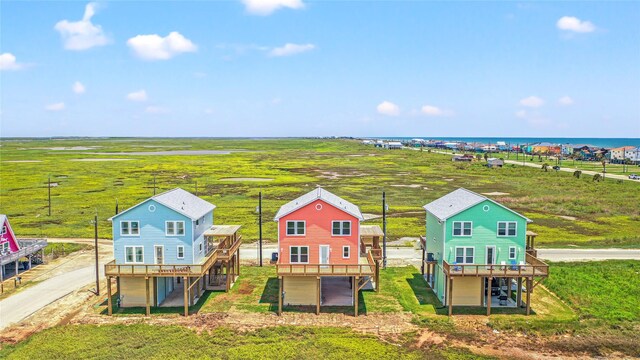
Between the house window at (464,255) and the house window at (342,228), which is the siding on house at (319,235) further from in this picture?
the house window at (464,255)

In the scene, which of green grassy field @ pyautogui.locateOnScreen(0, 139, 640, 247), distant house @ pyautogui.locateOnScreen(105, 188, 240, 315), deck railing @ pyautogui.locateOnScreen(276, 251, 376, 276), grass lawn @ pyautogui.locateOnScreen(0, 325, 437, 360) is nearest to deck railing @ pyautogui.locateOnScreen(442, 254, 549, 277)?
deck railing @ pyautogui.locateOnScreen(276, 251, 376, 276)

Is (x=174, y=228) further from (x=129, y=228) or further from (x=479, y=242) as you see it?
(x=479, y=242)

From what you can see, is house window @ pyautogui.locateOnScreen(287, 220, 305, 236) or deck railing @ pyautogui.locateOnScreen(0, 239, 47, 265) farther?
deck railing @ pyautogui.locateOnScreen(0, 239, 47, 265)

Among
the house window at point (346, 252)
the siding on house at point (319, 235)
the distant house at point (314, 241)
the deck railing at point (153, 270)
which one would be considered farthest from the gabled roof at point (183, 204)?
the house window at point (346, 252)

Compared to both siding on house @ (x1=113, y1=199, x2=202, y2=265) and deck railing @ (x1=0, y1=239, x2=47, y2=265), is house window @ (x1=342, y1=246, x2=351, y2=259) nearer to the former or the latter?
siding on house @ (x1=113, y1=199, x2=202, y2=265)

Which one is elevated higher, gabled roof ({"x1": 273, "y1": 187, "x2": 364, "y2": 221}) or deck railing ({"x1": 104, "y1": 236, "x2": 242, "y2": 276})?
gabled roof ({"x1": 273, "y1": 187, "x2": 364, "y2": 221})

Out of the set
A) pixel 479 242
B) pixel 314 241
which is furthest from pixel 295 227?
pixel 479 242

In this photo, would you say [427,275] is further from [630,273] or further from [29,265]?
[29,265]
